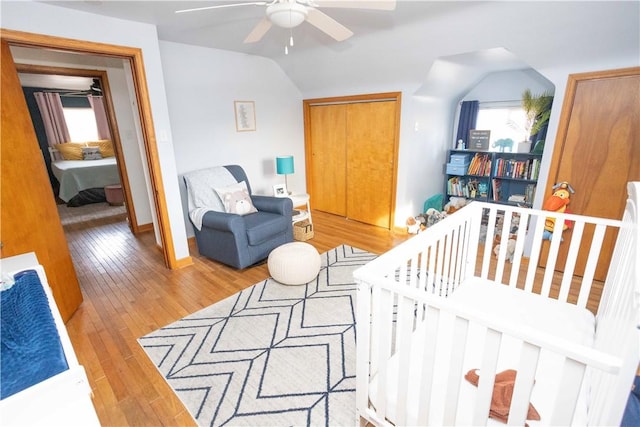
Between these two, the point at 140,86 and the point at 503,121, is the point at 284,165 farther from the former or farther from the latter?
the point at 503,121

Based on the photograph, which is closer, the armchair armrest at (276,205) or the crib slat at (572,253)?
the crib slat at (572,253)

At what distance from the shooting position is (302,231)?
12.2ft

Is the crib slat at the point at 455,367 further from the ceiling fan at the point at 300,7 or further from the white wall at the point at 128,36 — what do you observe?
the white wall at the point at 128,36

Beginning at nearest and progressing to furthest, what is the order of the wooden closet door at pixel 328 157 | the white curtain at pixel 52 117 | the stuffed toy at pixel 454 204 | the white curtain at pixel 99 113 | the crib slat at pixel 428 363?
the crib slat at pixel 428 363 → the stuffed toy at pixel 454 204 → the wooden closet door at pixel 328 157 → the white curtain at pixel 52 117 → the white curtain at pixel 99 113

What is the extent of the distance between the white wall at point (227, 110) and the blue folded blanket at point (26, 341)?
257 cm

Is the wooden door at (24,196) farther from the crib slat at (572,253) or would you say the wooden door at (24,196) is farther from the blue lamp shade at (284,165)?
the crib slat at (572,253)

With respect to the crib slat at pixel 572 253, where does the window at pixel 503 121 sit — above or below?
above

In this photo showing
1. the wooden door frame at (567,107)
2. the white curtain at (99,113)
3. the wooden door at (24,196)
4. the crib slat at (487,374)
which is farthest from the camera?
the white curtain at (99,113)

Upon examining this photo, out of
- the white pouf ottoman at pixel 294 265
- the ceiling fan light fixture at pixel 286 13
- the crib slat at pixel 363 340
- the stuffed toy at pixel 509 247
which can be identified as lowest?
the stuffed toy at pixel 509 247

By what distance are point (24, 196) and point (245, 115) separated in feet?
8.44

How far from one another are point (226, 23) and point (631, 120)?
342 centimetres

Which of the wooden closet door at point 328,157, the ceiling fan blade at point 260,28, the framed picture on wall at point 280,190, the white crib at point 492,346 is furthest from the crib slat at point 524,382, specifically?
the wooden closet door at point 328,157

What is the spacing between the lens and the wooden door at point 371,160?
3861mm

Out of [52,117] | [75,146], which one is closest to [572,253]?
[75,146]
